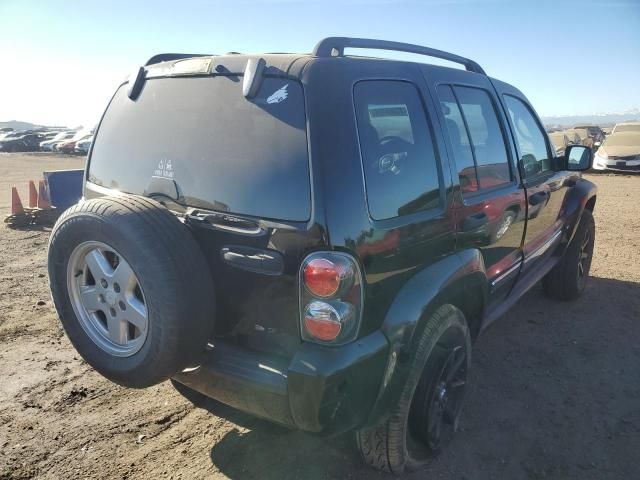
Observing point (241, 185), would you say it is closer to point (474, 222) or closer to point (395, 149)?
Result: point (395, 149)

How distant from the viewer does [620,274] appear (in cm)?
563

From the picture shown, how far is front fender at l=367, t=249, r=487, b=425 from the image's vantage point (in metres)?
2.05

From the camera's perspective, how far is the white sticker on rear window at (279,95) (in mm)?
2022

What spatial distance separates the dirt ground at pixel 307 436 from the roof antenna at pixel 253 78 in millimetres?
1809

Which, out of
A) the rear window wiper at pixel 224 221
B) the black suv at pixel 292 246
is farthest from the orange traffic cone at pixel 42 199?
the rear window wiper at pixel 224 221

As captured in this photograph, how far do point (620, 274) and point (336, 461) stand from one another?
4608 mm

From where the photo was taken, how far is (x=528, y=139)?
3686 millimetres

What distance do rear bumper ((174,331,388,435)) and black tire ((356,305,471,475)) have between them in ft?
0.91

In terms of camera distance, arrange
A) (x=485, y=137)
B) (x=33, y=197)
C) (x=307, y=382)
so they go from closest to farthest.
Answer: (x=307, y=382) → (x=485, y=137) → (x=33, y=197)

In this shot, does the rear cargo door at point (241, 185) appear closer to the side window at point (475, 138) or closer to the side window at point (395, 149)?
the side window at point (395, 149)

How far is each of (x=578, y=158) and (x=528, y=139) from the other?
0.67 meters

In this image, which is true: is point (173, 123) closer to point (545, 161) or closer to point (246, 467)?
point (246, 467)

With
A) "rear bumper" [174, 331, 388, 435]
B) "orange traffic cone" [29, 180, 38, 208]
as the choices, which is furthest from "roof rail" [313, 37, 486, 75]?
"orange traffic cone" [29, 180, 38, 208]

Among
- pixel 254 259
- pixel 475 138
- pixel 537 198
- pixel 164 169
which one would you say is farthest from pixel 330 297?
pixel 537 198
